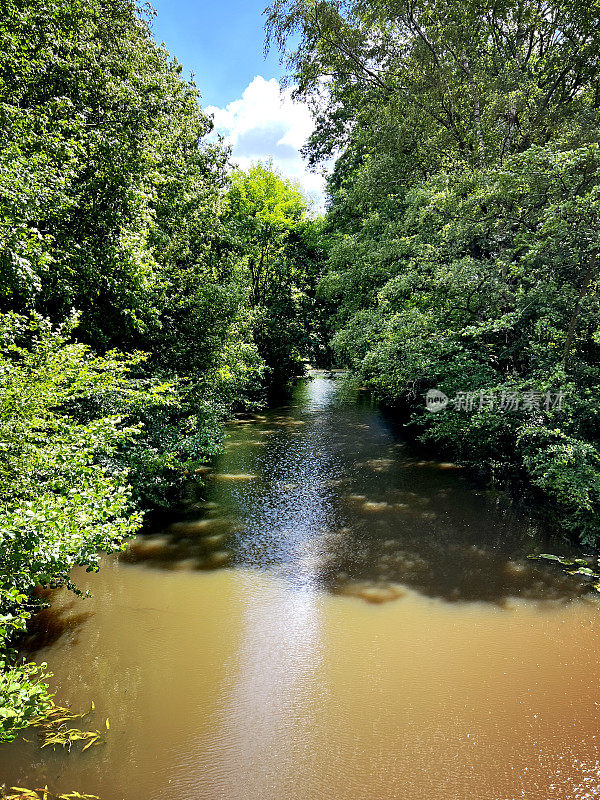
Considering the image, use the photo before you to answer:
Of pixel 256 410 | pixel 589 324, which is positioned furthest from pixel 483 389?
pixel 256 410

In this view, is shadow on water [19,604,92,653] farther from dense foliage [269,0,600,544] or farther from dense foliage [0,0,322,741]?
dense foliage [269,0,600,544]

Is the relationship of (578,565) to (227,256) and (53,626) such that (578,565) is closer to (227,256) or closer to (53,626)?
(53,626)

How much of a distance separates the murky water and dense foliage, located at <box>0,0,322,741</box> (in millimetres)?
758

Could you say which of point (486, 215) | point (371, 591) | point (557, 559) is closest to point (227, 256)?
point (486, 215)

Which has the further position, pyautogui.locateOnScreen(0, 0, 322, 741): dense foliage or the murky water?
pyautogui.locateOnScreen(0, 0, 322, 741): dense foliage

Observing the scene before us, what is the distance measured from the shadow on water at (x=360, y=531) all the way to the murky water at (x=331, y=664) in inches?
1.6

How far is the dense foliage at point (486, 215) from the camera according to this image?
23.2 feet

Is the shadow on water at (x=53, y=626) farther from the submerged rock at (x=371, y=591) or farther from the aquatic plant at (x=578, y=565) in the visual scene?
the aquatic plant at (x=578, y=565)

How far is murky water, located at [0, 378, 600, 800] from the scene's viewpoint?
343 cm

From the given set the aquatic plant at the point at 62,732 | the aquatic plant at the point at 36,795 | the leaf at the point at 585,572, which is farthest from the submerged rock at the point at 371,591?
the aquatic plant at the point at 36,795

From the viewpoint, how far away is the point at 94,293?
6961 millimetres

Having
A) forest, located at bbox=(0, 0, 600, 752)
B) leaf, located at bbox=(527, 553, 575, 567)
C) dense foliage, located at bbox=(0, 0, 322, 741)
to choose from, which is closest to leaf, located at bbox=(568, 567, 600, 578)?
leaf, located at bbox=(527, 553, 575, 567)

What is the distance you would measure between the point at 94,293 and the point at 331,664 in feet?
20.0

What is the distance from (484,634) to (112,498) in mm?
4276
